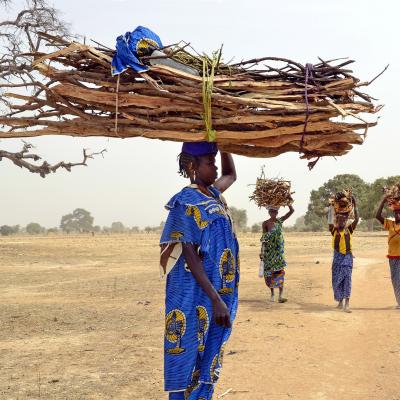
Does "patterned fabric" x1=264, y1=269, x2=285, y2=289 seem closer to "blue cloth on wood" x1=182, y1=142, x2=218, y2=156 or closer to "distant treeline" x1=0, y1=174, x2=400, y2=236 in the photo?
"blue cloth on wood" x1=182, y1=142, x2=218, y2=156

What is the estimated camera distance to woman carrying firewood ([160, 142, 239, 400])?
10.5 feet

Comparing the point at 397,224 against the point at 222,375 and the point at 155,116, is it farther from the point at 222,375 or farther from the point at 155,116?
the point at 155,116

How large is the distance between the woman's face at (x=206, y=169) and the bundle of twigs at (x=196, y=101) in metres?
0.18

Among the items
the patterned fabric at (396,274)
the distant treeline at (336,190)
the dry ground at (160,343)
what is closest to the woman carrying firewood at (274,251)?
the dry ground at (160,343)

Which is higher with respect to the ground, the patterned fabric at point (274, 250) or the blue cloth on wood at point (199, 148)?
the blue cloth on wood at point (199, 148)

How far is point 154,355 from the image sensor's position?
612 cm

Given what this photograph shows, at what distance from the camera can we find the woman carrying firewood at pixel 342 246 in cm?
914

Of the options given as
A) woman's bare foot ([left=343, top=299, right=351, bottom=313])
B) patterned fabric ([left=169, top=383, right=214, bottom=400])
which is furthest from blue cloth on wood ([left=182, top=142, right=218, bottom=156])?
woman's bare foot ([left=343, top=299, right=351, bottom=313])

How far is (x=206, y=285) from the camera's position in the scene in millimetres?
3135

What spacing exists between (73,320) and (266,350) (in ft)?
10.9

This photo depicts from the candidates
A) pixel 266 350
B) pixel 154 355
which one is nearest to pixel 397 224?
pixel 266 350

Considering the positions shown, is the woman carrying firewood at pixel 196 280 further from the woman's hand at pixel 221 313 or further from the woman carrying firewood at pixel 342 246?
the woman carrying firewood at pixel 342 246

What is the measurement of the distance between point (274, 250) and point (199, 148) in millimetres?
6830

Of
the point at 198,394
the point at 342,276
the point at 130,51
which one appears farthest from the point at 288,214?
the point at 130,51
